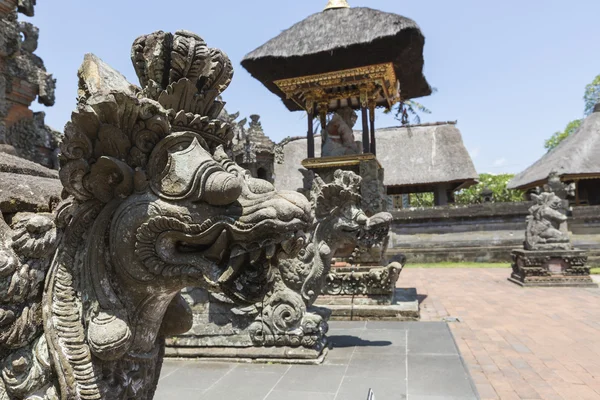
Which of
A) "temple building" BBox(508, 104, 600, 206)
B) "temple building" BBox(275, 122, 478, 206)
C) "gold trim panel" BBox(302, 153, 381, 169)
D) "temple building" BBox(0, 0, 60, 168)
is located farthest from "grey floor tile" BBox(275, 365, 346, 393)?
"temple building" BBox(508, 104, 600, 206)

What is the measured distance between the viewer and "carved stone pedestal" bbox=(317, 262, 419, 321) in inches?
263

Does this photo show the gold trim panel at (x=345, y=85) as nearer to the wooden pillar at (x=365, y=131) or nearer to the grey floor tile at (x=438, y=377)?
the wooden pillar at (x=365, y=131)

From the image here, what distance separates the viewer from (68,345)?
1.33 m

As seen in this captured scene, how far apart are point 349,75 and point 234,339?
582cm

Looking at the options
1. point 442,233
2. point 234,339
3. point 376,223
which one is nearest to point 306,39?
point 376,223

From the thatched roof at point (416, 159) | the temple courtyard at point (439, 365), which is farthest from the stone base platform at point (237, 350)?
the thatched roof at point (416, 159)

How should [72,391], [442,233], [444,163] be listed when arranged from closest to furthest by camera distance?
[72,391] → [442,233] → [444,163]

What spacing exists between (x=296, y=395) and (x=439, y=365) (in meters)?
1.58

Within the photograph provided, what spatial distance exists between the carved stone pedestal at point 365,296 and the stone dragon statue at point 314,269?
1.84 m

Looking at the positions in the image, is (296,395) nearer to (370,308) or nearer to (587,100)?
(370,308)

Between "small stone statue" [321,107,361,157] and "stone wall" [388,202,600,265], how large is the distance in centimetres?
924

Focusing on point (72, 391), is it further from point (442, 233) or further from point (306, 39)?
point (442, 233)

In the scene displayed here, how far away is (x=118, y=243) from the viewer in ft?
4.49

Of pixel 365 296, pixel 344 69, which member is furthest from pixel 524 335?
pixel 344 69
